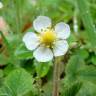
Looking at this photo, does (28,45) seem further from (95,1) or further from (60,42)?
(95,1)

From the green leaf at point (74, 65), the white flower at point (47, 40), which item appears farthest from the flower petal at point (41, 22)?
the green leaf at point (74, 65)

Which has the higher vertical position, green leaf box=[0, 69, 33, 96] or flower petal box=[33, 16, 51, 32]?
flower petal box=[33, 16, 51, 32]

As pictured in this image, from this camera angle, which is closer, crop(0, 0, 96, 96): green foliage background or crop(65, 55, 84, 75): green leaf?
crop(0, 0, 96, 96): green foliage background

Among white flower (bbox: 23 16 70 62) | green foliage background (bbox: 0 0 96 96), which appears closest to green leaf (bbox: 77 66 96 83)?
green foliage background (bbox: 0 0 96 96)

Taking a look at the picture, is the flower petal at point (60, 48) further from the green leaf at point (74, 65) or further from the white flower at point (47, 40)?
the green leaf at point (74, 65)

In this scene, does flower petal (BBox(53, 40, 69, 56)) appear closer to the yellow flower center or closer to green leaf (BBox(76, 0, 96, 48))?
the yellow flower center

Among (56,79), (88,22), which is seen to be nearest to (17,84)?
(56,79)

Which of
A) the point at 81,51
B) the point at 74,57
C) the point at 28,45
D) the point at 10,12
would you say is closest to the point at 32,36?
the point at 28,45
